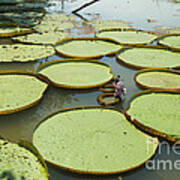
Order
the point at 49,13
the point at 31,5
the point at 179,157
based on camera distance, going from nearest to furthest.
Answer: the point at 179,157 → the point at 49,13 → the point at 31,5

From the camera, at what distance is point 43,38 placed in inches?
257

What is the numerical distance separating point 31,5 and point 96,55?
772 centimetres

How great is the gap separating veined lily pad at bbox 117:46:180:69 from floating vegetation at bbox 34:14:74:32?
3179mm

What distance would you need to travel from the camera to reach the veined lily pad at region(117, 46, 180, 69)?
503 cm

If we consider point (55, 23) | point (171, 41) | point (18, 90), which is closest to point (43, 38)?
point (55, 23)

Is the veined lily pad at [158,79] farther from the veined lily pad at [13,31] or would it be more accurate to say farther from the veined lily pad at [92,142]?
the veined lily pad at [13,31]

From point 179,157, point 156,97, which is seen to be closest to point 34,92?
point 156,97

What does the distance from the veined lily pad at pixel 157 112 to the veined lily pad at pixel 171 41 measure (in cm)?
267

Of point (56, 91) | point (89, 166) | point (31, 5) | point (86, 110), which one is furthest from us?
point (31, 5)

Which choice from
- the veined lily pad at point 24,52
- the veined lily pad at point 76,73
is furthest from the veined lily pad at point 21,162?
the veined lily pad at point 24,52

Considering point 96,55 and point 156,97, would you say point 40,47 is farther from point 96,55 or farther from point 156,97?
point 156,97

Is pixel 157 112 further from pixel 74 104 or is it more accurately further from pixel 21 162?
pixel 21 162

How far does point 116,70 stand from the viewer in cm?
497

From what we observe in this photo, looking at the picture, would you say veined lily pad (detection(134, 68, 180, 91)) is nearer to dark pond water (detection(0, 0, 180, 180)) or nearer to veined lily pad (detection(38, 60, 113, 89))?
dark pond water (detection(0, 0, 180, 180))
